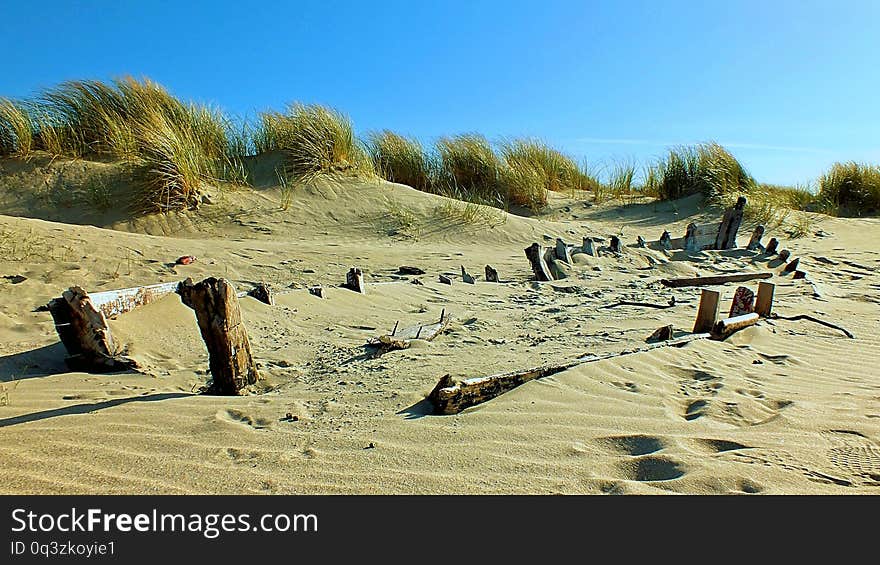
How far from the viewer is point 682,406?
3.25 meters

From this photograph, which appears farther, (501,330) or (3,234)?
(3,234)

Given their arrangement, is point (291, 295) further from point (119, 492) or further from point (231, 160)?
point (231, 160)

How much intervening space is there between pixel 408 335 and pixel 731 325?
2314 mm

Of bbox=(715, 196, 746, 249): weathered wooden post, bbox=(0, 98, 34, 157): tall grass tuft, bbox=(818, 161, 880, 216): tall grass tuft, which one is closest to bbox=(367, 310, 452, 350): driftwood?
bbox=(715, 196, 746, 249): weathered wooden post

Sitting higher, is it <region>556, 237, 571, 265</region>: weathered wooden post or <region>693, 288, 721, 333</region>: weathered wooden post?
<region>556, 237, 571, 265</region>: weathered wooden post

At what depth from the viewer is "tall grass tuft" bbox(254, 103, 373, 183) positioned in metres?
12.6

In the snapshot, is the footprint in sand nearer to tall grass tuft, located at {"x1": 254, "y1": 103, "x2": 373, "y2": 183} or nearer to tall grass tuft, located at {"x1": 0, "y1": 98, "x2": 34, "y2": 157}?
tall grass tuft, located at {"x1": 254, "y1": 103, "x2": 373, "y2": 183}

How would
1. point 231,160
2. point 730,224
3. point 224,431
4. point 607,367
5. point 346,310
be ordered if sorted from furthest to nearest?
point 231,160
point 730,224
point 346,310
point 607,367
point 224,431

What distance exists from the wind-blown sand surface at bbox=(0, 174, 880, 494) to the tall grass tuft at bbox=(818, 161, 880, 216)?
920 cm

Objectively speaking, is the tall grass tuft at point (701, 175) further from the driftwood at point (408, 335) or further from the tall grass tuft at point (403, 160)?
the driftwood at point (408, 335)

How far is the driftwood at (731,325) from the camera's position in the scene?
4590 mm

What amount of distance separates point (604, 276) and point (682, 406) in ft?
16.4

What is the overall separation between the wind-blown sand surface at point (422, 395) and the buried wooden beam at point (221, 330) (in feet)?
0.56
